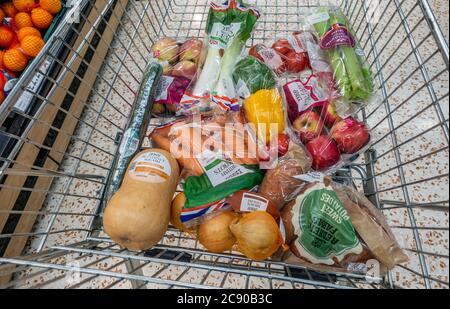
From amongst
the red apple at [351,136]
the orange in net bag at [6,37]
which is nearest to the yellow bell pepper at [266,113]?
the red apple at [351,136]

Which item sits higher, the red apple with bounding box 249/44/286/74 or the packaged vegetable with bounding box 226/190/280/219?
the red apple with bounding box 249/44/286/74

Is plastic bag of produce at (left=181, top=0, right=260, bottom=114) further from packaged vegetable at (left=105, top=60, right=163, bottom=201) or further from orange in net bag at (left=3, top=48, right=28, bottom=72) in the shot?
orange in net bag at (left=3, top=48, right=28, bottom=72)

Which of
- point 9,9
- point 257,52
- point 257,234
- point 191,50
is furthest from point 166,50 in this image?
point 9,9

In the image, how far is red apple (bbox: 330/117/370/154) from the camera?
2.06 feet

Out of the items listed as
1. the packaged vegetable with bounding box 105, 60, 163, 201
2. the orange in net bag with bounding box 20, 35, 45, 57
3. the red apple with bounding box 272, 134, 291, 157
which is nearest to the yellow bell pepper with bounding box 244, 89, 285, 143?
the red apple with bounding box 272, 134, 291, 157

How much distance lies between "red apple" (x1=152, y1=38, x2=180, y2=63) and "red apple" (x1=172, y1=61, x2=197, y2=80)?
0.15 feet

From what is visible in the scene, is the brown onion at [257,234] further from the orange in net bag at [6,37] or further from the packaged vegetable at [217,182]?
the orange in net bag at [6,37]

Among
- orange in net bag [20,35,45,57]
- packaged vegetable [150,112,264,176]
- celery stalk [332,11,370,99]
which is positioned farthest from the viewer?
orange in net bag [20,35,45,57]

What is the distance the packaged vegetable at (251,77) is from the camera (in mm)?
726

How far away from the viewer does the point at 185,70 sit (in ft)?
2.59

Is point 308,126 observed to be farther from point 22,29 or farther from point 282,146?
point 22,29

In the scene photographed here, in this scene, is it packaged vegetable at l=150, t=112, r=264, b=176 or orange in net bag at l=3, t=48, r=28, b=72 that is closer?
packaged vegetable at l=150, t=112, r=264, b=176

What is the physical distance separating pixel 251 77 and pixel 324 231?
404 millimetres
